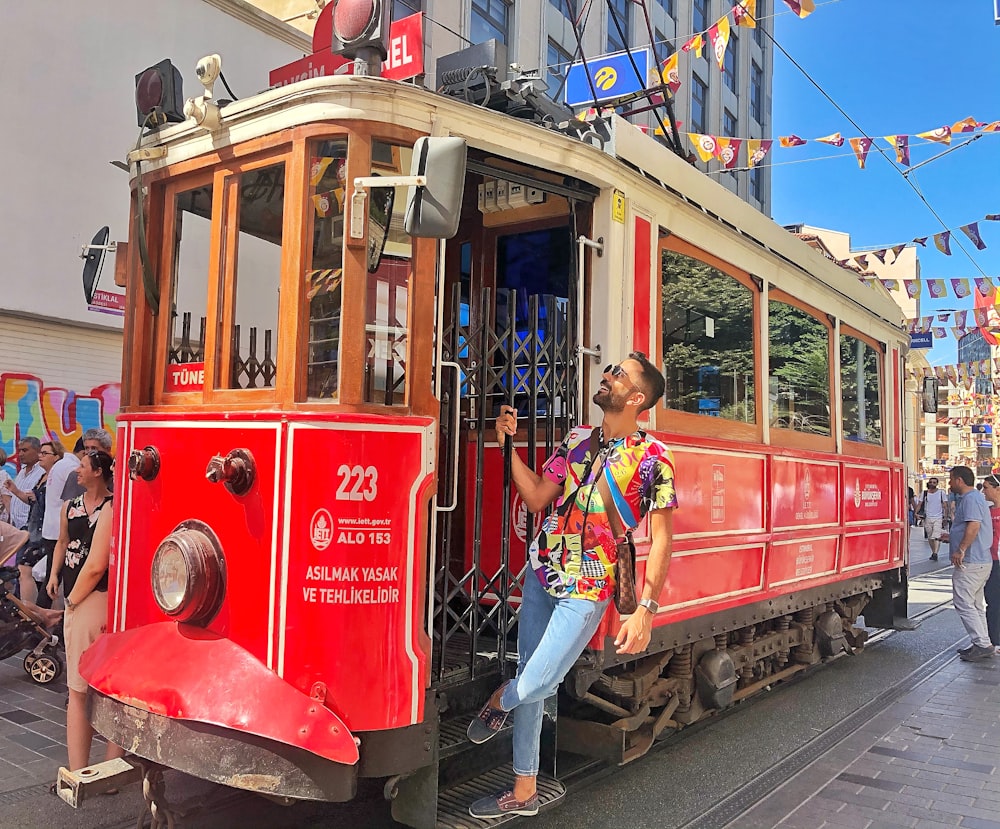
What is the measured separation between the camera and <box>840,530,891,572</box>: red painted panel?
6.96 metres

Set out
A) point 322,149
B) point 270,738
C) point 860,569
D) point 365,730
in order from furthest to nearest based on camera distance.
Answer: point 860,569 < point 322,149 < point 365,730 < point 270,738

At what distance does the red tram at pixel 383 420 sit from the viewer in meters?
3.11

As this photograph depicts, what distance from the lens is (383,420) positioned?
3250 millimetres

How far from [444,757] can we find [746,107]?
90.9 ft

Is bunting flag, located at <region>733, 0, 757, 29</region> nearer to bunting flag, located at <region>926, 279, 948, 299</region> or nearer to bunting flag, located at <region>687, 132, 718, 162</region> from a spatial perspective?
bunting flag, located at <region>687, 132, 718, 162</region>

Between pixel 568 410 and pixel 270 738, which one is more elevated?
pixel 568 410

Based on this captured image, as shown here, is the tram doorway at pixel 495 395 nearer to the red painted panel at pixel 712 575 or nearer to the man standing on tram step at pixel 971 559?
the red painted panel at pixel 712 575

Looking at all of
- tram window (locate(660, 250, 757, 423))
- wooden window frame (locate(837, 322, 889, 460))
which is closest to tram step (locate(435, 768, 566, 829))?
tram window (locate(660, 250, 757, 423))

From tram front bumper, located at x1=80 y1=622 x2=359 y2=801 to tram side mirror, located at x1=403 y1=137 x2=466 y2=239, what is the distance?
1681 mm

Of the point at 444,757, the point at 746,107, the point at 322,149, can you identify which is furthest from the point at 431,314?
the point at 746,107

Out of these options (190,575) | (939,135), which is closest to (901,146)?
(939,135)

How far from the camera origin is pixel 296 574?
310cm

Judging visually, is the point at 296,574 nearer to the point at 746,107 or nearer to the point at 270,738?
the point at 270,738

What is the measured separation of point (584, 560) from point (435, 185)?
1604 mm
